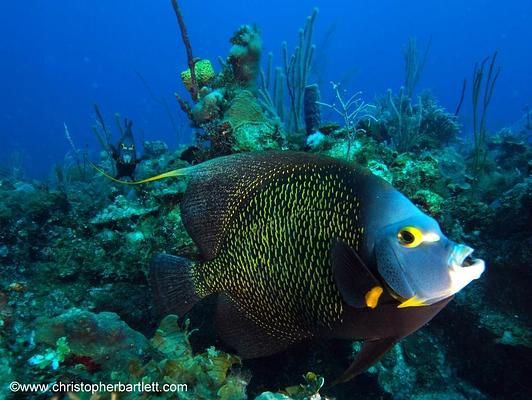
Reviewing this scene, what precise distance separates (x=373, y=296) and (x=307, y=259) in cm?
28

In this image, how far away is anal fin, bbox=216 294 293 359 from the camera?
156cm

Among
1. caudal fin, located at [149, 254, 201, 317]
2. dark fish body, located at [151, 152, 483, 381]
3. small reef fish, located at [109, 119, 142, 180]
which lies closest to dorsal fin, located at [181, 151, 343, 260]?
dark fish body, located at [151, 152, 483, 381]

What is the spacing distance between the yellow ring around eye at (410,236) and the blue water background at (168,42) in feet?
282

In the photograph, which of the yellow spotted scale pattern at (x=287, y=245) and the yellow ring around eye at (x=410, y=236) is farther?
the yellow spotted scale pattern at (x=287, y=245)

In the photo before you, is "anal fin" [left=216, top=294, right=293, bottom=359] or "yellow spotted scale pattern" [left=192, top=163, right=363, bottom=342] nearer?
Result: "yellow spotted scale pattern" [left=192, top=163, right=363, bottom=342]

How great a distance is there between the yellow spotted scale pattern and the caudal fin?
7 cm

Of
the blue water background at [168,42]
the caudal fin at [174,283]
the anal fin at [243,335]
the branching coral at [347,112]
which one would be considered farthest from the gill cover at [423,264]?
the blue water background at [168,42]

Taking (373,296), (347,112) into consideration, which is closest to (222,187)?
(373,296)

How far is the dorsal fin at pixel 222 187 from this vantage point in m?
1.50

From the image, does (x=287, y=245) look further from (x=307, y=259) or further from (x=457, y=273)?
(x=457, y=273)

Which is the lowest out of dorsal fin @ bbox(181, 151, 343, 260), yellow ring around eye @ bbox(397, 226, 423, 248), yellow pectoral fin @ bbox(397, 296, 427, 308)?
yellow pectoral fin @ bbox(397, 296, 427, 308)

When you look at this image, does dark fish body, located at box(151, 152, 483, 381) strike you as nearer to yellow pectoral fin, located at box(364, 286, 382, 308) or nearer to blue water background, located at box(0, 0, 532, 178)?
yellow pectoral fin, located at box(364, 286, 382, 308)

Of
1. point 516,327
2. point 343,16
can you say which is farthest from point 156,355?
point 343,16

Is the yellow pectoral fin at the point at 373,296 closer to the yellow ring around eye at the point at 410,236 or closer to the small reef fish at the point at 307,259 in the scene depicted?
the small reef fish at the point at 307,259
